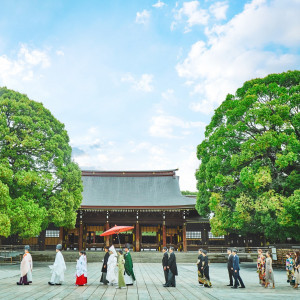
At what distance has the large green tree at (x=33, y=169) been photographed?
53.4ft

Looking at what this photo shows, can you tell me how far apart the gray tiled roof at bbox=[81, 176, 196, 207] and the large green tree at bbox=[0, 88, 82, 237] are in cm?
696

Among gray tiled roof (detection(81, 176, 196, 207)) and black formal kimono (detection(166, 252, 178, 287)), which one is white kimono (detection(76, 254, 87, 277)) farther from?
gray tiled roof (detection(81, 176, 196, 207))

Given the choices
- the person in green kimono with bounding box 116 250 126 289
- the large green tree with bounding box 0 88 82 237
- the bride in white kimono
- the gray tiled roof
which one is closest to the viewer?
the person in green kimono with bounding box 116 250 126 289

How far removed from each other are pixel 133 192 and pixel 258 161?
15.3 m

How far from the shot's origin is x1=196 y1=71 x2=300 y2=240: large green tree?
1644 cm

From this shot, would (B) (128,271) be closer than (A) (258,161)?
Yes

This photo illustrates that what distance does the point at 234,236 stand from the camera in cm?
2777

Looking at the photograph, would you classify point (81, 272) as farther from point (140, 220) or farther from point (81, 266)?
point (140, 220)

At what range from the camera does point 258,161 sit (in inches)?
709

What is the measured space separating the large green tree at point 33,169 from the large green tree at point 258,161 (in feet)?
30.2

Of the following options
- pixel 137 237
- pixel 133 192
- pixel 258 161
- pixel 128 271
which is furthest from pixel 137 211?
pixel 128 271

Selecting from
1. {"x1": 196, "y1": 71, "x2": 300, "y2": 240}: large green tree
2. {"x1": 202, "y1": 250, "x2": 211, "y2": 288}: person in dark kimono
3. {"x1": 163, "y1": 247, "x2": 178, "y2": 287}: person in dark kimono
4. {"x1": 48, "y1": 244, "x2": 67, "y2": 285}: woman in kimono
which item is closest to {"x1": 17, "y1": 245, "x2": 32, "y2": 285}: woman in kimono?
{"x1": 48, "y1": 244, "x2": 67, "y2": 285}: woman in kimono

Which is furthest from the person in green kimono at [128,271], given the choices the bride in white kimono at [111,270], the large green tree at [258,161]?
the large green tree at [258,161]

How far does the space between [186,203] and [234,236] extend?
216 inches
